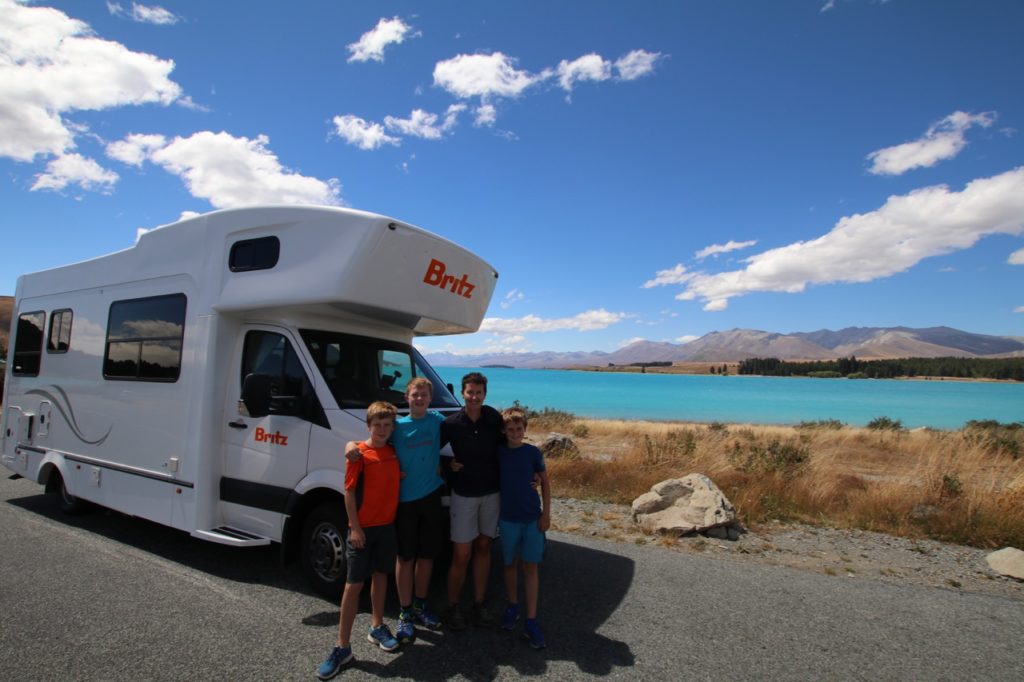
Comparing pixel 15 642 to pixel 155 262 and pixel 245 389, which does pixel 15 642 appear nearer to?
pixel 245 389

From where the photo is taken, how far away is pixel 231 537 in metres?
4.78

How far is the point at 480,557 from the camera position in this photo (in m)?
4.19

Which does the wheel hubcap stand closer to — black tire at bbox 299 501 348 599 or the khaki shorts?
black tire at bbox 299 501 348 599

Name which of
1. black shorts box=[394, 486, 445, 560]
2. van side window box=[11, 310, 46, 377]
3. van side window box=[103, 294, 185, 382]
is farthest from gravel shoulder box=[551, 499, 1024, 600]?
van side window box=[11, 310, 46, 377]

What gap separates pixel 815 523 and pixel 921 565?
1.60 metres

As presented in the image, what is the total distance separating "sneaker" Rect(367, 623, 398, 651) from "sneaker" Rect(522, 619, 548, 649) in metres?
0.93

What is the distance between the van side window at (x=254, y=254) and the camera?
479 centimetres

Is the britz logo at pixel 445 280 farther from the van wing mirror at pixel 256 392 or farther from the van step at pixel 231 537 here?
the van step at pixel 231 537

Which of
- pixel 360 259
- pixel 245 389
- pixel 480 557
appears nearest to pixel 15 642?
pixel 245 389

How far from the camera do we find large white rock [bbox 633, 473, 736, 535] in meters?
6.67

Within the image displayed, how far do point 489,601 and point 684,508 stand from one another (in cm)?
347

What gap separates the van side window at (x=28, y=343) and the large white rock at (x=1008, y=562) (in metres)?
11.8

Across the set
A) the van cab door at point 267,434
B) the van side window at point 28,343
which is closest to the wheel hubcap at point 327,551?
the van cab door at point 267,434

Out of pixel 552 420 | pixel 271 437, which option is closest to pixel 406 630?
pixel 271 437
